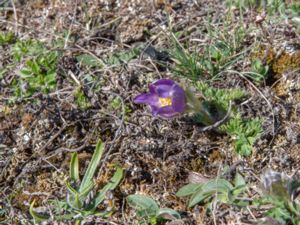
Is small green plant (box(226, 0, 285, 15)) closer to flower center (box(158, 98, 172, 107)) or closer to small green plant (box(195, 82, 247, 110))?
small green plant (box(195, 82, 247, 110))

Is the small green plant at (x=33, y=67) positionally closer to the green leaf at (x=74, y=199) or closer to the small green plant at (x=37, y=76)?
the small green plant at (x=37, y=76)

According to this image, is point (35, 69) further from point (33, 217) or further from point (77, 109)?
point (33, 217)

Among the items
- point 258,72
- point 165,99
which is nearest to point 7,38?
point 165,99

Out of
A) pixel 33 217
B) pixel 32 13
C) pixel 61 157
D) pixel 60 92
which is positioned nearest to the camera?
pixel 33 217

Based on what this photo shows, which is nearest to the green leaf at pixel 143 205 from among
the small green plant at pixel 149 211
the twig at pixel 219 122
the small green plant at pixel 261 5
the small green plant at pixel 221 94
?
the small green plant at pixel 149 211

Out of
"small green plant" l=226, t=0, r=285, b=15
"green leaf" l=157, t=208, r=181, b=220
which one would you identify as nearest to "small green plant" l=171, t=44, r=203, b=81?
"small green plant" l=226, t=0, r=285, b=15

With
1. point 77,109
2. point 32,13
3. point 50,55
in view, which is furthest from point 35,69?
point 32,13
